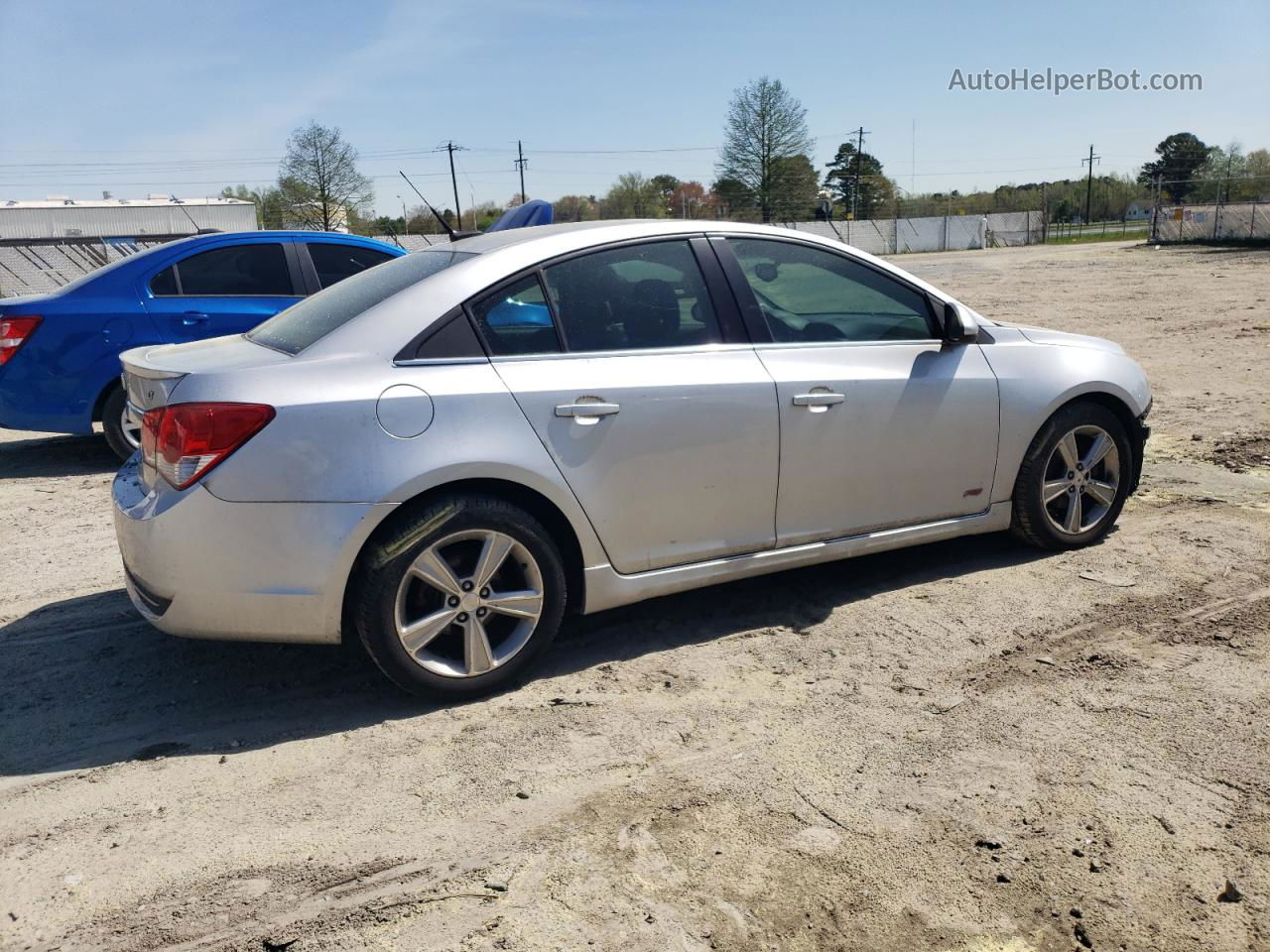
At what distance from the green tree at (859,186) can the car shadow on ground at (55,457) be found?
6710 cm

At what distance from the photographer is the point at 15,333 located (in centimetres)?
741

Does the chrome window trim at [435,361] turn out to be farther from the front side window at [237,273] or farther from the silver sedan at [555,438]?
the front side window at [237,273]

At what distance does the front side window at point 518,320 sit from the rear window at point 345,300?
0.28 metres

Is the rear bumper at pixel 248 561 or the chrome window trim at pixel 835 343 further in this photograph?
the chrome window trim at pixel 835 343

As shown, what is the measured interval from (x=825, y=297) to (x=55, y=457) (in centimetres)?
662

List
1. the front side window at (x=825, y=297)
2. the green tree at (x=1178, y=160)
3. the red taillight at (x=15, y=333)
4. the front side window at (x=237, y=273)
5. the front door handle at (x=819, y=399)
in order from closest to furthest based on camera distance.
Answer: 1. the front door handle at (x=819, y=399)
2. the front side window at (x=825, y=297)
3. the red taillight at (x=15, y=333)
4. the front side window at (x=237, y=273)
5. the green tree at (x=1178, y=160)

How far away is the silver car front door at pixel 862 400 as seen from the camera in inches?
168

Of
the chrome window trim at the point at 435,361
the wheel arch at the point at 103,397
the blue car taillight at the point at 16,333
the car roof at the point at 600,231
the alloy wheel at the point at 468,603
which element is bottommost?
the alloy wheel at the point at 468,603

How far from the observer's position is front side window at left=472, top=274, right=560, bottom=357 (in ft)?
12.4

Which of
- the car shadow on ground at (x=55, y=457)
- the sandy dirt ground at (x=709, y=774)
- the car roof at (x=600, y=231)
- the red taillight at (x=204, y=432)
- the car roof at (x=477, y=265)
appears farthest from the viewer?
the car shadow on ground at (x=55, y=457)

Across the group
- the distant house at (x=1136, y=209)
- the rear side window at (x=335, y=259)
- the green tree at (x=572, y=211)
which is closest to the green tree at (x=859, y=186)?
the distant house at (x=1136, y=209)

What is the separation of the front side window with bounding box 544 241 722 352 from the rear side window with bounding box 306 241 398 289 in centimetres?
487

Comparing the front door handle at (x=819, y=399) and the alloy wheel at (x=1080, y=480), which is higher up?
the front door handle at (x=819, y=399)

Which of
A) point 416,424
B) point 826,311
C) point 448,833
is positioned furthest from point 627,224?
point 448,833
